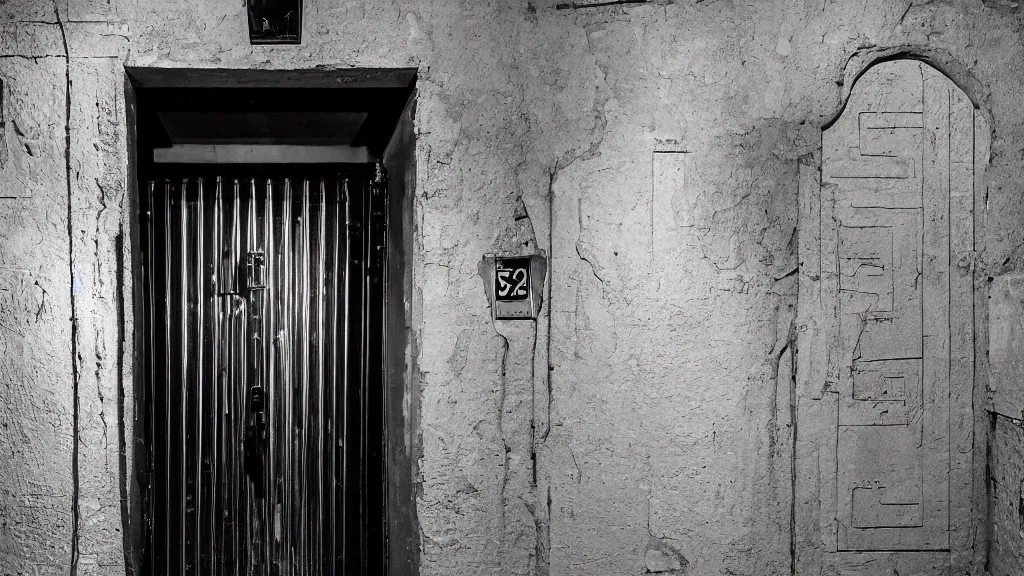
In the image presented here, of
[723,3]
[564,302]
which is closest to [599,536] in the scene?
[564,302]

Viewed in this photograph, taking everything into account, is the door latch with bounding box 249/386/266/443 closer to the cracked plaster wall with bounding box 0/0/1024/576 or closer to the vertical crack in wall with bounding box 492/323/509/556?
the cracked plaster wall with bounding box 0/0/1024/576

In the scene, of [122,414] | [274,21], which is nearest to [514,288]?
[274,21]

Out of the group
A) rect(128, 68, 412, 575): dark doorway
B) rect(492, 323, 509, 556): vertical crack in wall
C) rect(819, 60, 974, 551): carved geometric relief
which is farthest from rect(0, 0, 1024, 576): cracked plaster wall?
rect(128, 68, 412, 575): dark doorway

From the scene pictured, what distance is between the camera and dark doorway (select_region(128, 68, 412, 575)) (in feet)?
6.91

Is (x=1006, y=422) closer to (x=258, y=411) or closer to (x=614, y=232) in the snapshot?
(x=614, y=232)

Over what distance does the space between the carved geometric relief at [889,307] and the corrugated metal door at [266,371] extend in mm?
1688

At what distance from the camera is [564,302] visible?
1848 mm

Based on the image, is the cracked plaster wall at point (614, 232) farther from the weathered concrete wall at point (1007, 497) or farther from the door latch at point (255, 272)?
the door latch at point (255, 272)

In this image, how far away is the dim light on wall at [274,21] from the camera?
178 centimetres

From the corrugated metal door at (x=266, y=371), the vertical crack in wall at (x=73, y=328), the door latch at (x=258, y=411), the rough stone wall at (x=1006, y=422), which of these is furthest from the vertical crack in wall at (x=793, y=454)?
the vertical crack in wall at (x=73, y=328)

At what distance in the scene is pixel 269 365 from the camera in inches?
84.5

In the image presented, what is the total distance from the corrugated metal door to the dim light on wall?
0.55 metres

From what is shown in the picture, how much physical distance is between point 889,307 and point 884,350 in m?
0.15

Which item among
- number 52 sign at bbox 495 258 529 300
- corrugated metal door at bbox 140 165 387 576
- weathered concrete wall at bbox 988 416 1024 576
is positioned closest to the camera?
weathered concrete wall at bbox 988 416 1024 576
